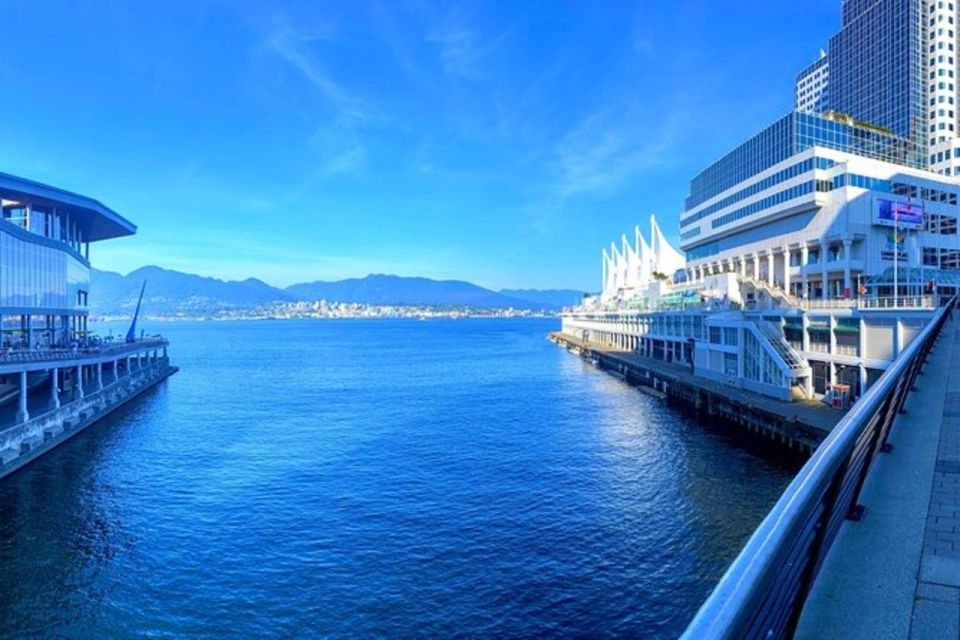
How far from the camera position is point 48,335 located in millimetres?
52312

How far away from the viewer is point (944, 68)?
8850 centimetres

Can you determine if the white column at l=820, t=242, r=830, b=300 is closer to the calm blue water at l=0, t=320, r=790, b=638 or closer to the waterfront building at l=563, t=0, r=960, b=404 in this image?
the waterfront building at l=563, t=0, r=960, b=404

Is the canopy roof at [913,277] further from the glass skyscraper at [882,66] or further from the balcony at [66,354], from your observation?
the balcony at [66,354]

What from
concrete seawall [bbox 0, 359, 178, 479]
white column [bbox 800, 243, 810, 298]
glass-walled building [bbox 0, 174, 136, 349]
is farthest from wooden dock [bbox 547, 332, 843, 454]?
glass-walled building [bbox 0, 174, 136, 349]

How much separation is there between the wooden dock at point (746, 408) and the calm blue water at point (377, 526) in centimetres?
287

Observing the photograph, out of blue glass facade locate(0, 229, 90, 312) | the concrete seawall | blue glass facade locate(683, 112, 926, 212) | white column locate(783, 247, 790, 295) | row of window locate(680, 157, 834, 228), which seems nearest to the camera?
the concrete seawall

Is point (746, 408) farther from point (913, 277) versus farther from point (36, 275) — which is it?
point (36, 275)

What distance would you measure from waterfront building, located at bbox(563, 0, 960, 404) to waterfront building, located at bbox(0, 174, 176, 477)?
155ft

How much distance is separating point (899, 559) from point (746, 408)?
38.7 m

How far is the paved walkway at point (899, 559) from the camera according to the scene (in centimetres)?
298

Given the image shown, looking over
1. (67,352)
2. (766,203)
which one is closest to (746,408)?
(766,203)

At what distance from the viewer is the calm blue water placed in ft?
57.2

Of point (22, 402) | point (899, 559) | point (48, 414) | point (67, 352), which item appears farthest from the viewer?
point (67, 352)

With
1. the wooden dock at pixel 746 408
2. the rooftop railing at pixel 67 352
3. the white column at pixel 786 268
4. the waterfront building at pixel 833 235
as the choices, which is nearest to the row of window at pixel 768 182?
the waterfront building at pixel 833 235
